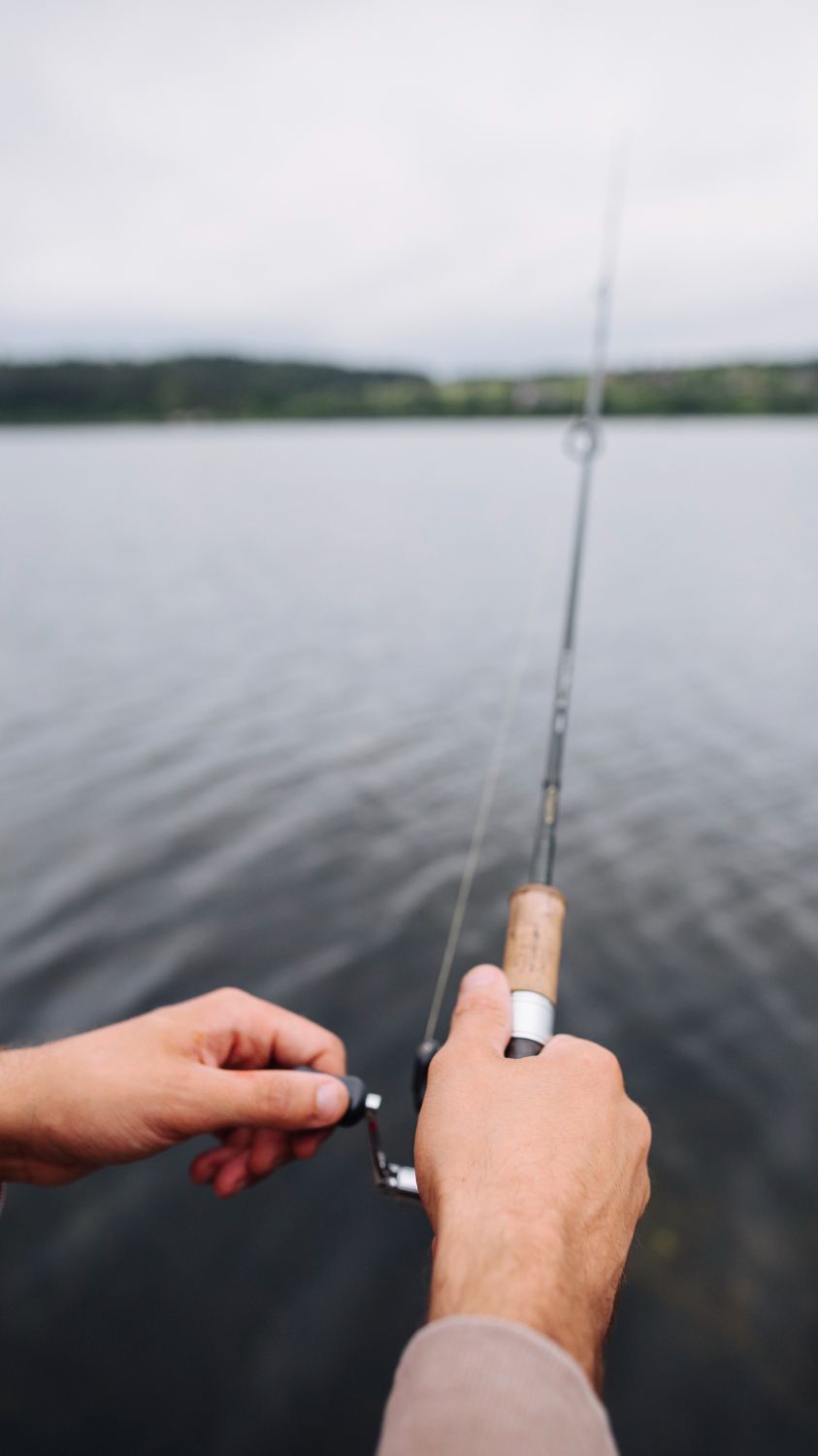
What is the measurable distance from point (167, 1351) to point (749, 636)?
491 inches

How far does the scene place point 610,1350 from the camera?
10.1ft

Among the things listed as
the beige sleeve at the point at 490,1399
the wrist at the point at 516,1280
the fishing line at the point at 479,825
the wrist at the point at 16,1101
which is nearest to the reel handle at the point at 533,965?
the wrist at the point at 516,1280

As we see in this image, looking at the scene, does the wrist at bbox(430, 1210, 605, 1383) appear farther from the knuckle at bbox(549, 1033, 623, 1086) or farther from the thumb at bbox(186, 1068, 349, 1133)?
the thumb at bbox(186, 1068, 349, 1133)

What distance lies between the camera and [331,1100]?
225 centimetres

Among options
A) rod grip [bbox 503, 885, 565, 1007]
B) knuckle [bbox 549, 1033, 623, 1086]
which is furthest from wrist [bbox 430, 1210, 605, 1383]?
rod grip [bbox 503, 885, 565, 1007]

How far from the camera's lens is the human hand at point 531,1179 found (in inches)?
47.5

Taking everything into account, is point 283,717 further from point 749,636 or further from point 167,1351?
point 749,636

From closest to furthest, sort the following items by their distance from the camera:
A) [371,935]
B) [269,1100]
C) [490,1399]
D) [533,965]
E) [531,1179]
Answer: [490,1399] < [531,1179] < [533,965] < [269,1100] < [371,935]

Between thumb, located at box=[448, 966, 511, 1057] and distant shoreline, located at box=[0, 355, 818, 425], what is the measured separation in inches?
3750

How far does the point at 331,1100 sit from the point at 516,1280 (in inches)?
44.7

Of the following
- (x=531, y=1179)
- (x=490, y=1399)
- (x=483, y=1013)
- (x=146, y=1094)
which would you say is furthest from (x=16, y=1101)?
(x=490, y=1399)

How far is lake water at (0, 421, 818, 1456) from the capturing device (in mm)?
2986

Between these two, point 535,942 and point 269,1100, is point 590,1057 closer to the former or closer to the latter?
point 535,942

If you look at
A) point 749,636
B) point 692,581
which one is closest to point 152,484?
point 692,581
